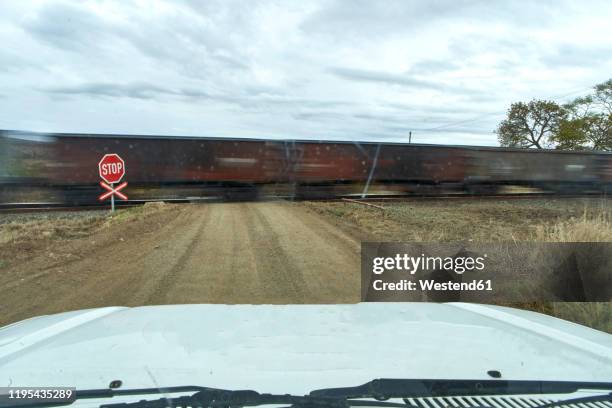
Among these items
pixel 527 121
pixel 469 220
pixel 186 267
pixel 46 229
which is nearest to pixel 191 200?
pixel 46 229

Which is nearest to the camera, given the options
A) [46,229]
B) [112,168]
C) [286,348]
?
[286,348]

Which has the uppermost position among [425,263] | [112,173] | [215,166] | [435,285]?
[215,166]

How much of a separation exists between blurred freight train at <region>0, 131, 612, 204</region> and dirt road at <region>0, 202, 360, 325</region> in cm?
198

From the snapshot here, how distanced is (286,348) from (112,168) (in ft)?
40.9

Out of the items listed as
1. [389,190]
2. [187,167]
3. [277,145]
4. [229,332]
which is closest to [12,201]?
[187,167]

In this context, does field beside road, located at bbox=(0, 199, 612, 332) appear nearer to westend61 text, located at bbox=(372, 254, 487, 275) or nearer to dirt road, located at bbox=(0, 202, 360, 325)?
dirt road, located at bbox=(0, 202, 360, 325)

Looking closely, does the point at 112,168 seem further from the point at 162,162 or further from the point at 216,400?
the point at 216,400

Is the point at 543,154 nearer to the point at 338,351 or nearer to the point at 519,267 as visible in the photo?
the point at 519,267

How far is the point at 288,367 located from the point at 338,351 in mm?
376

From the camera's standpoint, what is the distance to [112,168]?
1360cm

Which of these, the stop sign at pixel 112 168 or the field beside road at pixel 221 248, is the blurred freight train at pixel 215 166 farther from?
the field beside road at pixel 221 248

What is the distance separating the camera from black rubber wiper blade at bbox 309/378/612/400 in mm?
2014

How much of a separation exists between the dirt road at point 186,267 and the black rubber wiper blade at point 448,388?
4.39 m

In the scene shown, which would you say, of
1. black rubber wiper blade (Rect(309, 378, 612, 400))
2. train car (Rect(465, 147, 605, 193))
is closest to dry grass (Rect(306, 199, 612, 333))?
train car (Rect(465, 147, 605, 193))
